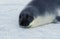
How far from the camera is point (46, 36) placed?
145 inches

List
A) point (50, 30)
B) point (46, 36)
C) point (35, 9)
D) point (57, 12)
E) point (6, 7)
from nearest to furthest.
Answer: point (46, 36) < point (50, 30) < point (35, 9) < point (57, 12) < point (6, 7)

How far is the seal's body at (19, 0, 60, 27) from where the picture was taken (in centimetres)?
404

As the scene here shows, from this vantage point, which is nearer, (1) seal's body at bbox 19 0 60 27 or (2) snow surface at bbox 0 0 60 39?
(2) snow surface at bbox 0 0 60 39

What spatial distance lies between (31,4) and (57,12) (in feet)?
1.91

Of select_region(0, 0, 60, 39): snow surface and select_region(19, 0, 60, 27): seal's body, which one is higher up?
select_region(19, 0, 60, 27): seal's body

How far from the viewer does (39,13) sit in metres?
4.31

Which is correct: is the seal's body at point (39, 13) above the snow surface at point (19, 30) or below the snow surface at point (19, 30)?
above

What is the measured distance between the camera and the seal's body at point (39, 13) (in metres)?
4.04

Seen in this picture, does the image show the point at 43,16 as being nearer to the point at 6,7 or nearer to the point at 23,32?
the point at 23,32

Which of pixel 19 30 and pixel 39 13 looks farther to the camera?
pixel 39 13

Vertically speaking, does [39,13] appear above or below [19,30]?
above

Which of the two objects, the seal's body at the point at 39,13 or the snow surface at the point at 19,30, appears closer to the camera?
the snow surface at the point at 19,30

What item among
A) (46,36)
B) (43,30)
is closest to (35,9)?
(43,30)

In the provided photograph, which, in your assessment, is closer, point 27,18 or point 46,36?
point 46,36
